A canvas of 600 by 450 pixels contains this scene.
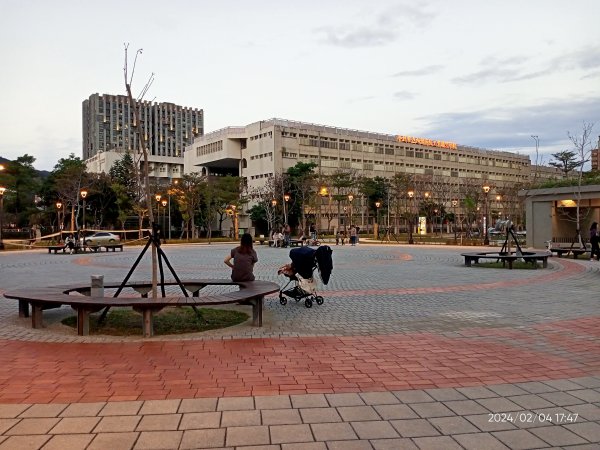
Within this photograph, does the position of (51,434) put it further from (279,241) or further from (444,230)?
(444,230)

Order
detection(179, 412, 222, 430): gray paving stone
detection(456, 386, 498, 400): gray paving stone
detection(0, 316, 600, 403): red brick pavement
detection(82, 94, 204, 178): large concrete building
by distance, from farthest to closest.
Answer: detection(82, 94, 204, 178): large concrete building → detection(0, 316, 600, 403): red brick pavement → detection(456, 386, 498, 400): gray paving stone → detection(179, 412, 222, 430): gray paving stone

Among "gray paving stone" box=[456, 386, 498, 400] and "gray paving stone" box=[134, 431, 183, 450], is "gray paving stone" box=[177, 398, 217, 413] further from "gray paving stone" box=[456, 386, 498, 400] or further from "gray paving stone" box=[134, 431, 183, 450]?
"gray paving stone" box=[456, 386, 498, 400]

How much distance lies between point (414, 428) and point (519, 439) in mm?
757

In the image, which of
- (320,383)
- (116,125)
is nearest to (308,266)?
(320,383)

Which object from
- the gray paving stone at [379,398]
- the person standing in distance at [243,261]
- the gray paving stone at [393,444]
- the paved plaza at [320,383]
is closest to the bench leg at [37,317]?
the paved plaza at [320,383]

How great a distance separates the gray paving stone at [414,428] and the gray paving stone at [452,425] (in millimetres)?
57

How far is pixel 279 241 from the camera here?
126 feet

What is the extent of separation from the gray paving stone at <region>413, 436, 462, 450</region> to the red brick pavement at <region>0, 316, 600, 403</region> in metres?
1.16

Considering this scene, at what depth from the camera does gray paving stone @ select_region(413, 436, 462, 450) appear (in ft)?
11.5

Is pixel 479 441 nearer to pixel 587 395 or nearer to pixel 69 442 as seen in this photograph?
pixel 587 395

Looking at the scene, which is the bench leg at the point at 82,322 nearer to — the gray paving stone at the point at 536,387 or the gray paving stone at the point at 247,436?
the gray paving stone at the point at 247,436

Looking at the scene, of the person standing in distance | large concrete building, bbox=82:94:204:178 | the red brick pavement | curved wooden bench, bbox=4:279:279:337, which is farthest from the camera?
large concrete building, bbox=82:94:204:178

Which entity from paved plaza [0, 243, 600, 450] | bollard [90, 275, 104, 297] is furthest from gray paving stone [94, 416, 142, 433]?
bollard [90, 275, 104, 297]

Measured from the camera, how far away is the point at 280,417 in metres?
4.07
